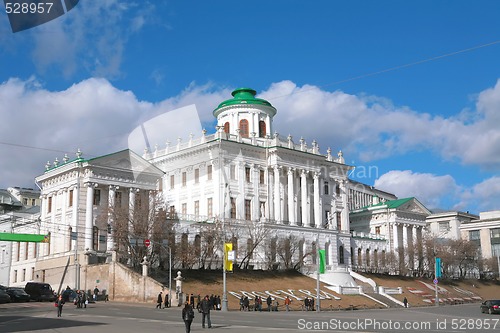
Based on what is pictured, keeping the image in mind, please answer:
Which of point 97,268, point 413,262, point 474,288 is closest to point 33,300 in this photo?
point 97,268

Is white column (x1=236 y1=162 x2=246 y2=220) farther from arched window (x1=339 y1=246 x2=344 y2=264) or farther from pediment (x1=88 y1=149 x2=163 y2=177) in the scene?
arched window (x1=339 y1=246 x2=344 y2=264)

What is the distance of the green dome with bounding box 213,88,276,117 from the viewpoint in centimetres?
8894

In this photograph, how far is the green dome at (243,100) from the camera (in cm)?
8894

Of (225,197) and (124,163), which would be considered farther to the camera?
(225,197)

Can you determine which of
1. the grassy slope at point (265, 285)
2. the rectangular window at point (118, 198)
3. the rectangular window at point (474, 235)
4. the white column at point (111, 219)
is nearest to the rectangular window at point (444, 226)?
the rectangular window at point (474, 235)

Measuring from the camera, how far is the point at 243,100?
8894 cm

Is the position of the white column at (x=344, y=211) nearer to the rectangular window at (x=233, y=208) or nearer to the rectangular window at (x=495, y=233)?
the rectangular window at (x=233, y=208)

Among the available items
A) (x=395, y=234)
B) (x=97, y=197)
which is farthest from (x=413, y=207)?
(x=97, y=197)

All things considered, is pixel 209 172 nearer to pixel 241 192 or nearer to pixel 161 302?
pixel 241 192

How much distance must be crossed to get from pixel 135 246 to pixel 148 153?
29877 millimetres

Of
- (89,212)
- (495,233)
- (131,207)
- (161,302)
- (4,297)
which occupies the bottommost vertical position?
(161,302)

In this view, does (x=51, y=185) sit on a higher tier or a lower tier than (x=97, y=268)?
higher

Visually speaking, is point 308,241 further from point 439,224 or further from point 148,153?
point 439,224

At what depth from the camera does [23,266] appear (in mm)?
80562
